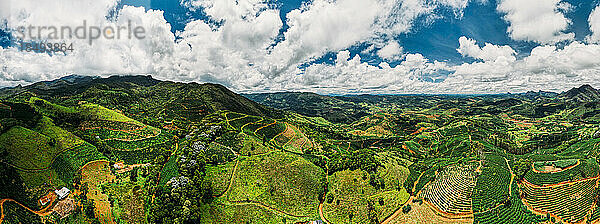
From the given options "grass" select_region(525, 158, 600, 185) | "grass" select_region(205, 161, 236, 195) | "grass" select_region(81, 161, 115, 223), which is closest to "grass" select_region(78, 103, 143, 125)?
"grass" select_region(81, 161, 115, 223)

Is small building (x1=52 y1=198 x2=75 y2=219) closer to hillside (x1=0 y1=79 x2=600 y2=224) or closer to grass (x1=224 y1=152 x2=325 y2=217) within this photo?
hillside (x1=0 y1=79 x2=600 y2=224)

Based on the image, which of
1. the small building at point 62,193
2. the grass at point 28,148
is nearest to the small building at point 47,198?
the small building at point 62,193

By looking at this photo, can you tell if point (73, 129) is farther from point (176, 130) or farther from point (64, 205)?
point (64, 205)

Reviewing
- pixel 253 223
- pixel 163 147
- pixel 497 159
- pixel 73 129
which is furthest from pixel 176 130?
pixel 497 159

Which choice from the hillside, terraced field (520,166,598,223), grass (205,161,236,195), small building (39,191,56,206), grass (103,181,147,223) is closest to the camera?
small building (39,191,56,206)

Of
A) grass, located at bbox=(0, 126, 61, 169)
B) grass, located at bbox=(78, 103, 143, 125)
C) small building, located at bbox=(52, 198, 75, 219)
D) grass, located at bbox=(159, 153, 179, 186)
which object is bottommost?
small building, located at bbox=(52, 198, 75, 219)

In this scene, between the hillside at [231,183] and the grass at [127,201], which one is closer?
the grass at [127,201]

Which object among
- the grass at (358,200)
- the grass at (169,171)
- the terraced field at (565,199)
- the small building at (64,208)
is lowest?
the grass at (358,200)

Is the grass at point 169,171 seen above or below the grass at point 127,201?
above

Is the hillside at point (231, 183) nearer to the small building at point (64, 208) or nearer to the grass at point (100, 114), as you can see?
the small building at point (64, 208)

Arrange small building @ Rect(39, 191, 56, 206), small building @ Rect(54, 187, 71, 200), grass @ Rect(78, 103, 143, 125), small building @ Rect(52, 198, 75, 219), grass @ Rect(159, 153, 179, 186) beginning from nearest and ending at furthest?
small building @ Rect(52, 198, 75, 219), small building @ Rect(39, 191, 56, 206), small building @ Rect(54, 187, 71, 200), grass @ Rect(159, 153, 179, 186), grass @ Rect(78, 103, 143, 125)

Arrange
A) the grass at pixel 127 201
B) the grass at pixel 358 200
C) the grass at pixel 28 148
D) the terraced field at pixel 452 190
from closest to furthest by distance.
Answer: the grass at pixel 127 201
the grass at pixel 28 148
the grass at pixel 358 200
the terraced field at pixel 452 190
